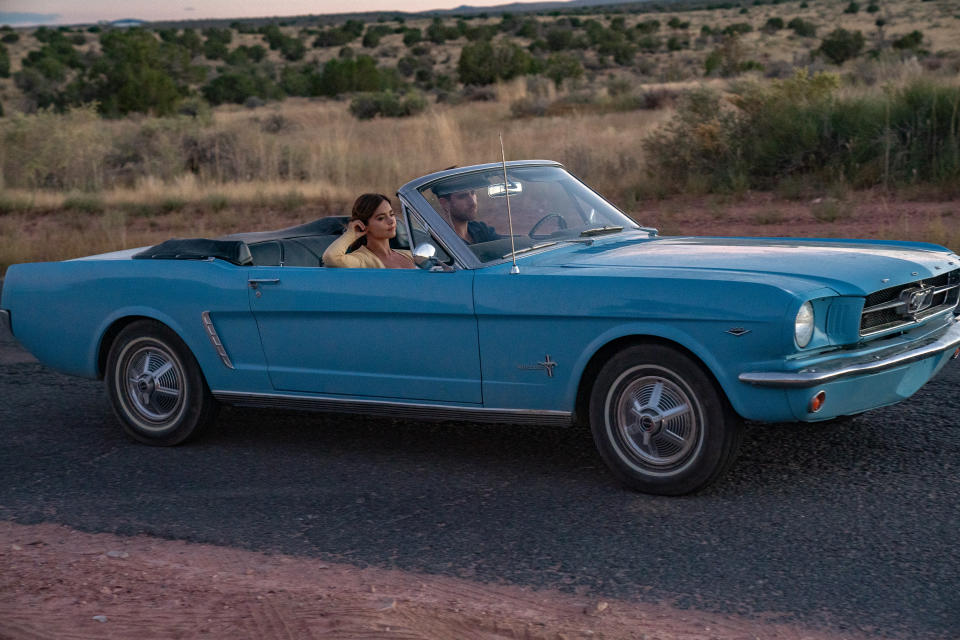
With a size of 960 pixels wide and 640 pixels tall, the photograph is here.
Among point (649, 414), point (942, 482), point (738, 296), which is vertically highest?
point (738, 296)

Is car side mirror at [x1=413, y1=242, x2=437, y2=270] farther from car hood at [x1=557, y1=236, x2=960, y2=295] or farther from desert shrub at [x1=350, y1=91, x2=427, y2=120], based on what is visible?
desert shrub at [x1=350, y1=91, x2=427, y2=120]

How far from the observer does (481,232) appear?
18.5 feet

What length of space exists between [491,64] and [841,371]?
133 feet

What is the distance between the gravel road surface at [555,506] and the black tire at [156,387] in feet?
0.48

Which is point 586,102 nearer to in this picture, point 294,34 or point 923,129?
point 923,129

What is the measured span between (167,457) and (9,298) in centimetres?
151

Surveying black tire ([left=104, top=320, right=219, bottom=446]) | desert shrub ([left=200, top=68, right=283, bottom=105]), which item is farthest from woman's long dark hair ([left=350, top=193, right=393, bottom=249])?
desert shrub ([left=200, top=68, right=283, bottom=105])

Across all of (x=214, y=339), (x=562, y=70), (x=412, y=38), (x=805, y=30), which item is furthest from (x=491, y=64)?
(x=214, y=339)

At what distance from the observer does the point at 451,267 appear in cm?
543

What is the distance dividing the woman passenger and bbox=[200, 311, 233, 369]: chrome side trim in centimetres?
66

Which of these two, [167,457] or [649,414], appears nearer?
[649,414]

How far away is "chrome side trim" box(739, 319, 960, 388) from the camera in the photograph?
454 centimetres

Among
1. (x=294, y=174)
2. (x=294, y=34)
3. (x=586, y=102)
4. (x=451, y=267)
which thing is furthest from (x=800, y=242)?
(x=294, y=34)

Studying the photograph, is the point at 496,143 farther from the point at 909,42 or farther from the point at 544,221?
the point at 909,42
